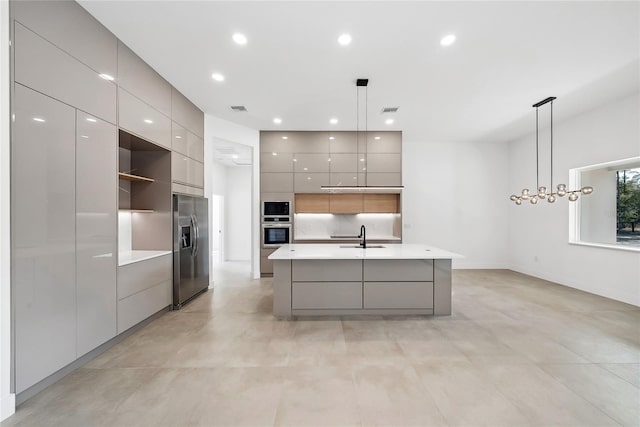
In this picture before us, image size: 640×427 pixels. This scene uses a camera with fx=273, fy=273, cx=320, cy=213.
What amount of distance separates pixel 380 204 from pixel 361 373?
4.13 meters

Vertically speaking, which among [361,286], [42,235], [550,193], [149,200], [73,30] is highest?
[73,30]

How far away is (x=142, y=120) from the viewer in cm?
314

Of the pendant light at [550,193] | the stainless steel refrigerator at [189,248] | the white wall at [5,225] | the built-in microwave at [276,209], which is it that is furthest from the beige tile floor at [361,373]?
the built-in microwave at [276,209]

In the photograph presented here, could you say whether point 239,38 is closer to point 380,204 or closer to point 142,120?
point 142,120

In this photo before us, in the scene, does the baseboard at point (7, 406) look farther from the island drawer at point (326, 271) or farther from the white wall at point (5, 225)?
the island drawer at point (326, 271)

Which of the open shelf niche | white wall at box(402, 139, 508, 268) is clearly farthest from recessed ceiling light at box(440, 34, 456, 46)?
white wall at box(402, 139, 508, 268)

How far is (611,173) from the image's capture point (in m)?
4.57

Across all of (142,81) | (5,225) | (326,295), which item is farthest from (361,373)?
(142,81)

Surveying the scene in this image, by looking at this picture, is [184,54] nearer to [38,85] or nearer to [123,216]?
[38,85]

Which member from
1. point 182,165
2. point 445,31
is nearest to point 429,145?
point 445,31

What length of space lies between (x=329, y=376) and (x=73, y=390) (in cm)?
197

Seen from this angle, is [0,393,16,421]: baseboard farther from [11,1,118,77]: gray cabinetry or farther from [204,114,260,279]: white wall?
[204,114,260,279]: white wall

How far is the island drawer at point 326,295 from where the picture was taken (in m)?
3.53

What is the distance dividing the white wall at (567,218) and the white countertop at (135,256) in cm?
670
